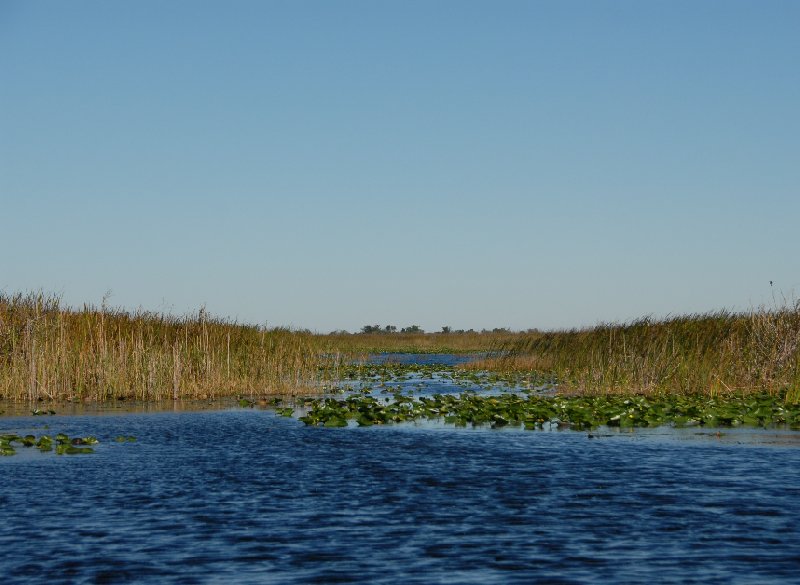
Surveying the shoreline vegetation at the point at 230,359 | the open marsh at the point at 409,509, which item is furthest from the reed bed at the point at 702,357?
the open marsh at the point at 409,509

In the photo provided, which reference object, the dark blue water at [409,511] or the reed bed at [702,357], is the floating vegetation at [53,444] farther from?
the reed bed at [702,357]

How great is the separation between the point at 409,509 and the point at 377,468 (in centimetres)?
350

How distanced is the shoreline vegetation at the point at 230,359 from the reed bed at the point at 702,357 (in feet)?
0.12

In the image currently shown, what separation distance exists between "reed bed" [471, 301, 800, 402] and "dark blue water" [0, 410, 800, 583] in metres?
8.57

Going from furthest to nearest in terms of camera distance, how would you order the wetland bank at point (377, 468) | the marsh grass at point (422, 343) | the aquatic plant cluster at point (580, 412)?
the marsh grass at point (422, 343) → the aquatic plant cluster at point (580, 412) → the wetland bank at point (377, 468)

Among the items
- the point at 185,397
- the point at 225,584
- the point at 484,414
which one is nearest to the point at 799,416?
the point at 484,414

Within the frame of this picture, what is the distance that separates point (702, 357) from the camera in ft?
96.1

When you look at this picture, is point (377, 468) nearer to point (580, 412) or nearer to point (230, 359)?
point (580, 412)

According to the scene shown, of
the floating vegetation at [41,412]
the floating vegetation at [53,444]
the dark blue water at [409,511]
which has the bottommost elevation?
the dark blue water at [409,511]

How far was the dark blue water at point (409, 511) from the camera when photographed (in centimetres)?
932

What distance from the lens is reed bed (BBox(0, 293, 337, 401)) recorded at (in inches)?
1111

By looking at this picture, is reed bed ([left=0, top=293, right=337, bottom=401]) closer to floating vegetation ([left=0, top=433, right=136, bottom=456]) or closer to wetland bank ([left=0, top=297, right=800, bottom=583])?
wetland bank ([left=0, top=297, right=800, bottom=583])

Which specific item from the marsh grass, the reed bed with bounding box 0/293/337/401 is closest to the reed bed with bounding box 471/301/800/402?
the reed bed with bounding box 0/293/337/401

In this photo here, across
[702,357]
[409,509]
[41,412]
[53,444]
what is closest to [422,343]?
[702,357]
